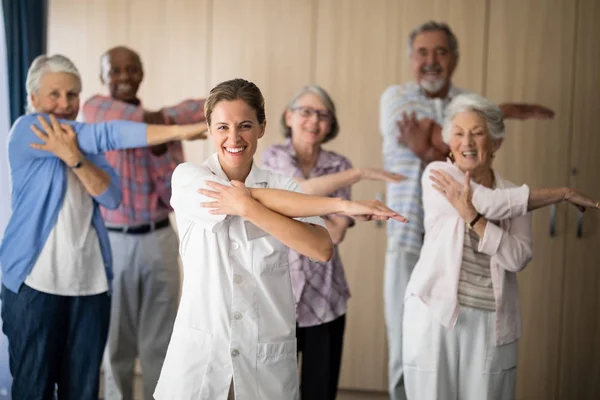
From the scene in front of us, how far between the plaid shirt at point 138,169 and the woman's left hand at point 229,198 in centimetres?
159

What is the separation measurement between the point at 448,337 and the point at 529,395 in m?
1.72

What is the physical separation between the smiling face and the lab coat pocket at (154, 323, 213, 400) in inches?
18.2

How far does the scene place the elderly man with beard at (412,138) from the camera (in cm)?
328

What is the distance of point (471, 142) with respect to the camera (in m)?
2.60

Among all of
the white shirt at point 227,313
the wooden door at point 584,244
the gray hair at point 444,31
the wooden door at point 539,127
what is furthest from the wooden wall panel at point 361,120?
the white shirt at point 227,313

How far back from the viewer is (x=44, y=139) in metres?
2.62

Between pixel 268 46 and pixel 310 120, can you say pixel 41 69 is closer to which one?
pixel 310 120

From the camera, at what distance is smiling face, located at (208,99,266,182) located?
1.93 metres

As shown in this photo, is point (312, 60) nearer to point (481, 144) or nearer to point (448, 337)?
point (481, 144)

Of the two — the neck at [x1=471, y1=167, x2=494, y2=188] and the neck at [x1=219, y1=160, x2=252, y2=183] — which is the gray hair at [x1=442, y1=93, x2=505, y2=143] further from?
the neck at [x1=219, y1=160, x2=252, y2=183]

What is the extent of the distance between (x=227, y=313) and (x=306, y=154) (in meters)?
1.28

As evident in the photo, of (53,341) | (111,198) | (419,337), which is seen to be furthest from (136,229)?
(419,337)

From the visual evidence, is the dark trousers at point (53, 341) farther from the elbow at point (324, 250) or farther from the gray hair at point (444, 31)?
the gray hair at point (444, 31)

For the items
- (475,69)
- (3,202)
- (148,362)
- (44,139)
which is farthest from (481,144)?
(3,202)
